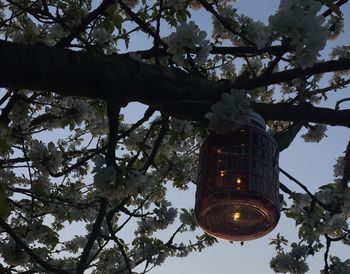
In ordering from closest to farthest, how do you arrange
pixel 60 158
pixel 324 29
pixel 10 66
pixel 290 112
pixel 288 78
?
pixel 324 29, pixel 10 66, pixel 288 78, pixel 290 112, pixel 60 158

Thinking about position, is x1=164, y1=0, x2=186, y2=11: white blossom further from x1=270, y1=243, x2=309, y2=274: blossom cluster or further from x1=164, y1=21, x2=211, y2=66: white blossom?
x1=270, y1=243, x2=309, y2=274: blossom cluster

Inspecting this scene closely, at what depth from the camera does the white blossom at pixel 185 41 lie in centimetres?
321

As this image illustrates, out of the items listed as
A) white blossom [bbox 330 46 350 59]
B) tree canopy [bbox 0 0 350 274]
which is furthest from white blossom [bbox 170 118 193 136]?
white blossom [bbox 330 46 350 59]

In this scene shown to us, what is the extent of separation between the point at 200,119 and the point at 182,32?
0.48m

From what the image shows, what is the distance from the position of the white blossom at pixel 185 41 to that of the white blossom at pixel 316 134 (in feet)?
9.23

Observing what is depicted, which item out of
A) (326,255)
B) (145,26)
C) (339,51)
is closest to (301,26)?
(145,26)

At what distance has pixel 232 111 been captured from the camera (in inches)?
112

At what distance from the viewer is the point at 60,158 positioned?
5.48 metres

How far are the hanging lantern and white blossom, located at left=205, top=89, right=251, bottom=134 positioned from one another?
0.47 ft

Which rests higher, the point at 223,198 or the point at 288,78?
the point at 288,78

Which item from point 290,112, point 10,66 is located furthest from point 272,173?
point 10,66

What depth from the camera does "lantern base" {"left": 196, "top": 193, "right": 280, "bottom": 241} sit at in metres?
2.89

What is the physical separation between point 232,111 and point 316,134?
3357 mm

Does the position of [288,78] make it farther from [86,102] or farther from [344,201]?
[86,102]
